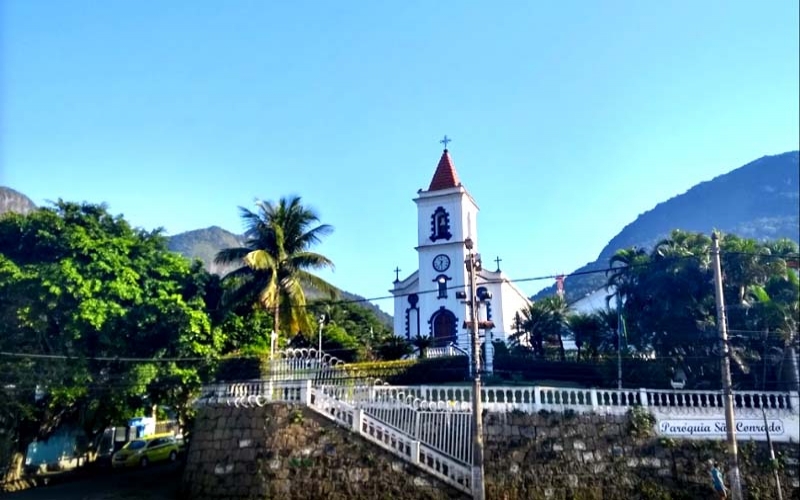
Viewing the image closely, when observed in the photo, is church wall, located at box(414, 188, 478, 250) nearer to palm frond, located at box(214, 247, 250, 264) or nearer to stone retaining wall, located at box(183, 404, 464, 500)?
palm frond, located at box(214, 247, 250, 264)

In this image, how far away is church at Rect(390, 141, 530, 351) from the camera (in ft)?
131

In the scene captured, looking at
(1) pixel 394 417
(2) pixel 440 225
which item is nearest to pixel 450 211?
(2) pixel 440 225

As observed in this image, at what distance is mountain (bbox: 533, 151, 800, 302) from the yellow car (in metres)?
110

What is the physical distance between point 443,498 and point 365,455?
2347mm

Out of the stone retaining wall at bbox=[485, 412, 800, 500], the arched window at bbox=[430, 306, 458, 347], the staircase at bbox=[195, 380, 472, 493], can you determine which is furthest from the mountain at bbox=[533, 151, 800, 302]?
the staircase at bbox=[195, 380, 472, 493]

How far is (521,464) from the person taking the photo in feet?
55.7

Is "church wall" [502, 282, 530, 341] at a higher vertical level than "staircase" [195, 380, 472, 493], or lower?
higher

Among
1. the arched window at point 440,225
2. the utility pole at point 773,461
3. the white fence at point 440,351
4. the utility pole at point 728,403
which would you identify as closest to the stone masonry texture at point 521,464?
the utility pole at point 773,461

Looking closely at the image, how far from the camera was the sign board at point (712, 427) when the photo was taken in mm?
17062

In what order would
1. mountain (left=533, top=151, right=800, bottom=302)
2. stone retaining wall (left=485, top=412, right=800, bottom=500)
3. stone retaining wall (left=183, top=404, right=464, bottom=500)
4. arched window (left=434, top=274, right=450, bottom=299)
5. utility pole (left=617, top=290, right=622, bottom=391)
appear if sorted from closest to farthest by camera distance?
stone retaining wall (left=485, top=412, right=800, bottom=500) < stone retaining wall (left=183, top=404, right=464, bottom=500) < utility pole (left=617, top=290, right=622, bottom=391) < arched window (left=434, top=274, right=450, bottom=299) < mountain (left=533, top=151, right=800, bottom=302)

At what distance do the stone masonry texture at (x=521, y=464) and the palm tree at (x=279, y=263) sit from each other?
7168mm

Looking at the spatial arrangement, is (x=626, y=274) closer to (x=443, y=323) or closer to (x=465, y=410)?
(x=465, y=410)

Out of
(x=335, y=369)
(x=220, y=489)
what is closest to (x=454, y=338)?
(x=335, y=369)

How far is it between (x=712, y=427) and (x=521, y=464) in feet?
17.3
